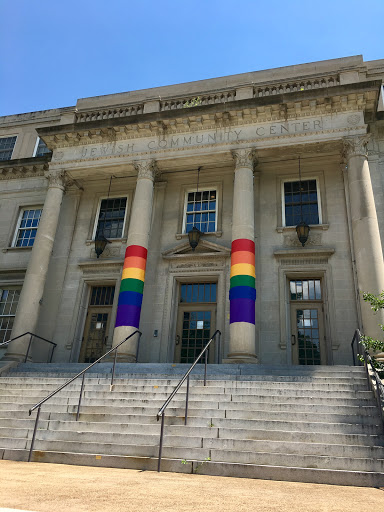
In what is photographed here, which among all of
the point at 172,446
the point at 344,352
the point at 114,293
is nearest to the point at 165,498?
the point at 172,446

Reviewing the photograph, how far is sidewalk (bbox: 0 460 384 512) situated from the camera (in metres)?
4.17

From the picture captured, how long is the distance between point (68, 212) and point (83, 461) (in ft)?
43.2

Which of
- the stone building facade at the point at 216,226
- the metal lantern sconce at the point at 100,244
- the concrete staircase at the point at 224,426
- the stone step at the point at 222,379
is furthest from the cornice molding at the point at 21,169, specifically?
the concrete staircase at the point at 224,426

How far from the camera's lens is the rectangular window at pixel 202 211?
16656mm

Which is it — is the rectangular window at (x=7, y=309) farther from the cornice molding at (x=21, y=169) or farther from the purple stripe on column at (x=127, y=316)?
the purple stripe on column at (x=127, y=316)

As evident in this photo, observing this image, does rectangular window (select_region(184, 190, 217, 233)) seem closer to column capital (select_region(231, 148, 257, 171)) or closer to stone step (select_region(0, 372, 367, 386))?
column capital (select_region(231, 148, 257, 171))

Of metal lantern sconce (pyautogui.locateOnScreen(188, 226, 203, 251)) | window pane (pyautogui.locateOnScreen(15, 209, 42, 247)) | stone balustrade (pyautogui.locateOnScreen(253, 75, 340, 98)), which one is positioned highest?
stone balustrade (pyautogui.locateOnScreen(253, 75, 340, 98))

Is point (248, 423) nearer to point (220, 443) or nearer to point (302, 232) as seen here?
point (220, 443)

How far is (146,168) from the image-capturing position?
1574 cm

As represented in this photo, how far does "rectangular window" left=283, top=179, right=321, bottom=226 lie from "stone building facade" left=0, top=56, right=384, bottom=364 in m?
0.05

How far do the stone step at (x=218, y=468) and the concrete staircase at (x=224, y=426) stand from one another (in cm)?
1

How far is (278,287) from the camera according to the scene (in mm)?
14711

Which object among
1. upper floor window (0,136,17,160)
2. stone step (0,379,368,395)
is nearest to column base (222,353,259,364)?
stone step (0,379,368,395)

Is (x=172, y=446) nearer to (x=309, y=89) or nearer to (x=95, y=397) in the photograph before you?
(x=95, y=397)
